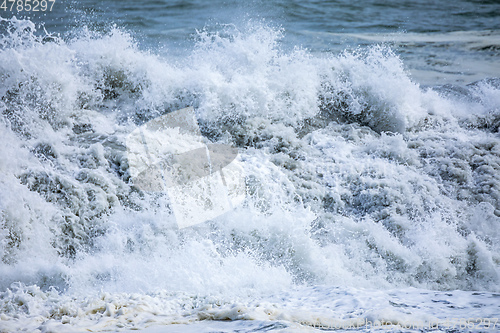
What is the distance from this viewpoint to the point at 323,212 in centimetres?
339

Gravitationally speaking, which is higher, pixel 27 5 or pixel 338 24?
pixel 27 5

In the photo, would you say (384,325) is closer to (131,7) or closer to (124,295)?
(124,295)

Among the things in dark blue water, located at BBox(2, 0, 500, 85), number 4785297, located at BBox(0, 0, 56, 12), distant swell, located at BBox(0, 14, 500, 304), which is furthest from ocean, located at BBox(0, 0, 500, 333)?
number 4785297, located at BBox(0, 0, 56, 12)

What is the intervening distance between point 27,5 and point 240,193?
28.6 ft

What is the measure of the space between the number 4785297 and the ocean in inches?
197

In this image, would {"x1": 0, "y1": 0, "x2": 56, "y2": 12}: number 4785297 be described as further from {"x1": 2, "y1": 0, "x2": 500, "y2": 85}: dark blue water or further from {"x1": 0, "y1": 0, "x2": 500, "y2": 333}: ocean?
{"x1": 0, "y1": 0, "x2": 500, "y2": 333}: ocean

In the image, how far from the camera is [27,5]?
29.6 ft

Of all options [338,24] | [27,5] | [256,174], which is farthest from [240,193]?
[27,5]

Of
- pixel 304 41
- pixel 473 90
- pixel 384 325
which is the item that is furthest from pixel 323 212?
pixel 304 41

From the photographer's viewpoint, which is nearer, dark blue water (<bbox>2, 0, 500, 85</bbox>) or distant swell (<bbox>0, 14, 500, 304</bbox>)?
distant swell (<bbox>0, 14, 500, 304</bbox>)

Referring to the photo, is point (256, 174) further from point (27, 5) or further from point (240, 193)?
point (27, 5)

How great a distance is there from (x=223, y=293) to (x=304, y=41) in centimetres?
655

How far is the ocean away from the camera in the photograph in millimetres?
2094

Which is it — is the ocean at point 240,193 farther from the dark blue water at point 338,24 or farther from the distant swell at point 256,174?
the dark blue water at point 338,24
